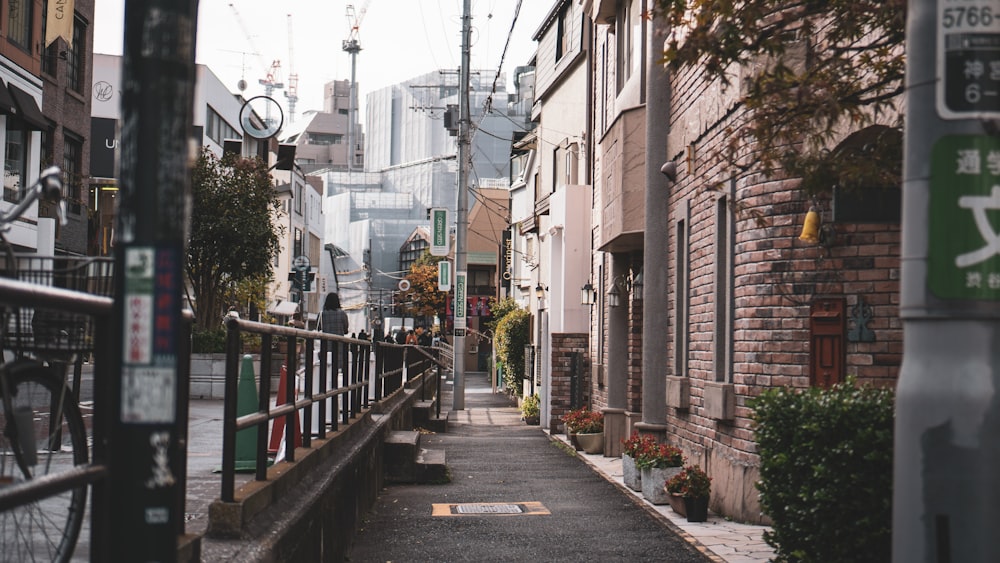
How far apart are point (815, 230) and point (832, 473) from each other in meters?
3.95

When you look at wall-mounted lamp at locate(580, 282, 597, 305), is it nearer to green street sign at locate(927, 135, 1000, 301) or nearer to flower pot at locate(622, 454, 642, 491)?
flower pot at locate(622, 454, 642, 491)

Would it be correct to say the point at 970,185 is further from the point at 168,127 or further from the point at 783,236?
the point at 783,236

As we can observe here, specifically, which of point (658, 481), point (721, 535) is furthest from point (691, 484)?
point (658, 481)

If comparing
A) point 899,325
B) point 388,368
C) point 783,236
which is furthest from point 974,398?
point 388,368

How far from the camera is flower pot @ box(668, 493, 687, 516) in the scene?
1103 centimetres

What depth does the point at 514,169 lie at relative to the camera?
172 ft

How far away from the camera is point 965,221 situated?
350cm

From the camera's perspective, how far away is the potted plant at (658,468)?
39.9ft

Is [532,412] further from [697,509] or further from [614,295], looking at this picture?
[697,509]

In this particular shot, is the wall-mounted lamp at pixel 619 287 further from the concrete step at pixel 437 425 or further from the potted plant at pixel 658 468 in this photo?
the concrete step at pixel 437 425

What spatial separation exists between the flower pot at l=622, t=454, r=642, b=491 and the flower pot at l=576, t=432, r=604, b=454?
17.4 ft

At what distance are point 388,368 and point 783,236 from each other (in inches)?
430

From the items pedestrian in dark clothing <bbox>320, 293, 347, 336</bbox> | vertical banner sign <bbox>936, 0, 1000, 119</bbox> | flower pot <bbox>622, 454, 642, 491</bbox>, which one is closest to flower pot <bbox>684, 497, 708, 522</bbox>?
flower pot <bbox>622, 454, 642, 491</bbox>

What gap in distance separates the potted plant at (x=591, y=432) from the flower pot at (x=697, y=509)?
8254 mm
